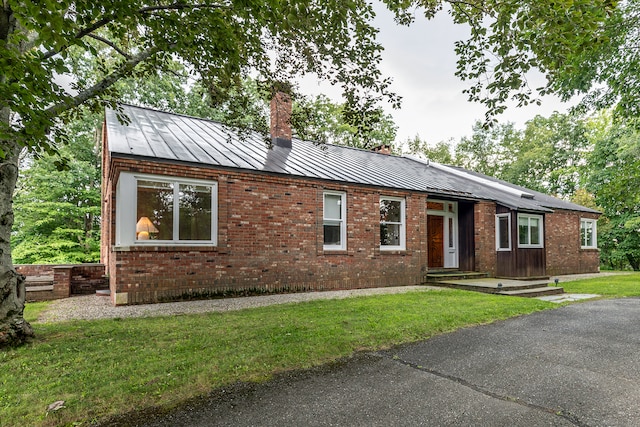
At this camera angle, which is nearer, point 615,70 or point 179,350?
point 179,350

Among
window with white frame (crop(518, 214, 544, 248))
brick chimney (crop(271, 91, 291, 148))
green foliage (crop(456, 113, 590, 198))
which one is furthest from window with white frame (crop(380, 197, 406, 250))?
green foliage (crop(456, 113, 590, 198))

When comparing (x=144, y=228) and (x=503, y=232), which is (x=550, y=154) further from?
(x=144, y=228)

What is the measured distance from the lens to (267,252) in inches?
363

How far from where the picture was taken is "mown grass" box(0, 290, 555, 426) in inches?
114

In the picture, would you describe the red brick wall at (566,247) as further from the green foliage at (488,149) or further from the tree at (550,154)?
the green foliage at (488,149)

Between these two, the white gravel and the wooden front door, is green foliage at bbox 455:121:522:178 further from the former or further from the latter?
the white gravel

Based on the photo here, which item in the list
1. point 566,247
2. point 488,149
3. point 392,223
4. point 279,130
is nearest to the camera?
point 392,223

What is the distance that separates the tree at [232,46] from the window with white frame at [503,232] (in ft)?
31.6

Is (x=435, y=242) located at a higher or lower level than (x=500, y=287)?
higher

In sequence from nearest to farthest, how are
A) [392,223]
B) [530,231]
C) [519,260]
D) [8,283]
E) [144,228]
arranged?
[8,283], [144,228], [392,223], [519,260], [530,231]

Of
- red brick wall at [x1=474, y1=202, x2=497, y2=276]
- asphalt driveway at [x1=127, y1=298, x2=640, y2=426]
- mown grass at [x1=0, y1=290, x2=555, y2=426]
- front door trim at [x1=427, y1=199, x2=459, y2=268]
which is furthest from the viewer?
front door trim at [x1=427, y1=199, x2=459, y2=268]

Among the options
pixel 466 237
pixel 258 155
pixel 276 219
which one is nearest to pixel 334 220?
pixel 276 219

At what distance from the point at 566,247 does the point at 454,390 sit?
17473mm

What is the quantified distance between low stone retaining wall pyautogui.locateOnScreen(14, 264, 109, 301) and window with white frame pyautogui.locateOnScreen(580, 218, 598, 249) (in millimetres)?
21912
